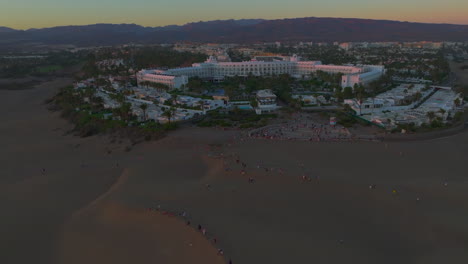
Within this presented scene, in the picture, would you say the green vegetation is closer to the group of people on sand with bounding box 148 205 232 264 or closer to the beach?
the beach

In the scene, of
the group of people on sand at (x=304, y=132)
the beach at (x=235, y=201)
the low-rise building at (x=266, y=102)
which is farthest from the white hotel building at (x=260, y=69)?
the beach at (x=235, y=201)

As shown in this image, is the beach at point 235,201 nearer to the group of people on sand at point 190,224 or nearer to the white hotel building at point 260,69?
the group of people on sand at point 190,224

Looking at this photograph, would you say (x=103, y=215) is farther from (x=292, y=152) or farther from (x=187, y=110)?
(x=187, y=110)

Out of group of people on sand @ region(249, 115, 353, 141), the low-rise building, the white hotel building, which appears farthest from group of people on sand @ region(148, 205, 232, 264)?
the white hotel building

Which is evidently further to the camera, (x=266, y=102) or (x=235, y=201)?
(x=266, y=102)

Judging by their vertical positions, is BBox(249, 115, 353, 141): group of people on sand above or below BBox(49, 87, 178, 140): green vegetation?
below

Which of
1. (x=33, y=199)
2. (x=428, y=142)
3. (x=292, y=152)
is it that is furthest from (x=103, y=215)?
(x=428, y=142)

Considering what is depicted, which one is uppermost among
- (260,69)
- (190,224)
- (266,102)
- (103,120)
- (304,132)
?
(260,69)

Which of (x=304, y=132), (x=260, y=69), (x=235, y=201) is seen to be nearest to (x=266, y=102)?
(x=304, y=132)

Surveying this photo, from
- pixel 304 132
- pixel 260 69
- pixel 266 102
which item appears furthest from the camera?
pixel 260 69

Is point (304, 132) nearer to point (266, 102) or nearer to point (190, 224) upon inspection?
point (266, 102)
